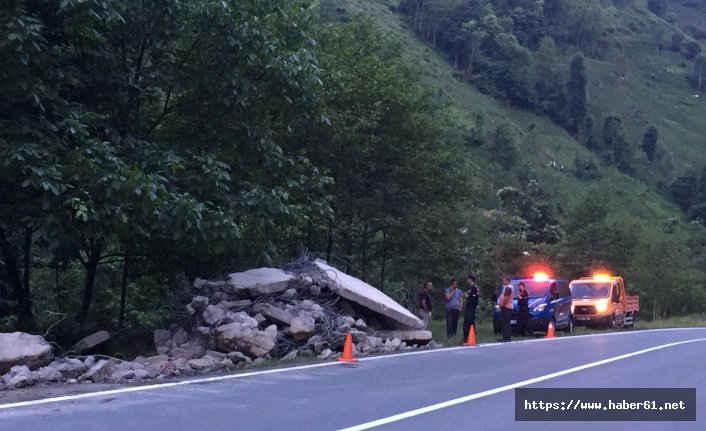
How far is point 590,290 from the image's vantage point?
33.4m

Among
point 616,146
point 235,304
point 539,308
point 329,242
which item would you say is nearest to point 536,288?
point 539,308

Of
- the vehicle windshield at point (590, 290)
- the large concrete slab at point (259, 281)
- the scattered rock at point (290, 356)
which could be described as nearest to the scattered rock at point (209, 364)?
the scattered rock at point (290, 356)

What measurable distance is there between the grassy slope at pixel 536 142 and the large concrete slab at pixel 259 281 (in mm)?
59071

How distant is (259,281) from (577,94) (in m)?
97.5

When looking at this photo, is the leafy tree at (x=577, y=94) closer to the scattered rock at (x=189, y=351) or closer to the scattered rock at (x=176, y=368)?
the scattered rock at (x=189, y=351)

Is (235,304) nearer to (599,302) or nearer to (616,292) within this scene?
(599,302)

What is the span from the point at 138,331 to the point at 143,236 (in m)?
2.41

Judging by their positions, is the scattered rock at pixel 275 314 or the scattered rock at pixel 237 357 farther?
the scattered rock at pixel 275 314

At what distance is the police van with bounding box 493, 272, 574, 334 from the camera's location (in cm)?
2591

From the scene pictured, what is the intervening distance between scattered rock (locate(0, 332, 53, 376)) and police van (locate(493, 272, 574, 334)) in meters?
14.8

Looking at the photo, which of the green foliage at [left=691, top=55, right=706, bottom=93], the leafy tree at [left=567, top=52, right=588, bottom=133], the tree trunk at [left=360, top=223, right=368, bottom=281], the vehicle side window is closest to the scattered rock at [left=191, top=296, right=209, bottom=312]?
the tree trunk at [left=360, top=223, right=368, bottom=281]

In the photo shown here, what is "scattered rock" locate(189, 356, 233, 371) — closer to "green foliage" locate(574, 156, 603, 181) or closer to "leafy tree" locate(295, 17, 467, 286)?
"leafy tree" locate(295, 17, 467, 286)

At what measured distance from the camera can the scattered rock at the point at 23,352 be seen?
41.3 ft

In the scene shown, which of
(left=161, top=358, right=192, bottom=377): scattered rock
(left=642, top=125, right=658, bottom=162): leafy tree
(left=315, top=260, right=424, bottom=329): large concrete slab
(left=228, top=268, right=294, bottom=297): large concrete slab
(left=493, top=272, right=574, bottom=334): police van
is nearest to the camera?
(left=161, top=358, right=192, bottom=377): scattered rock
